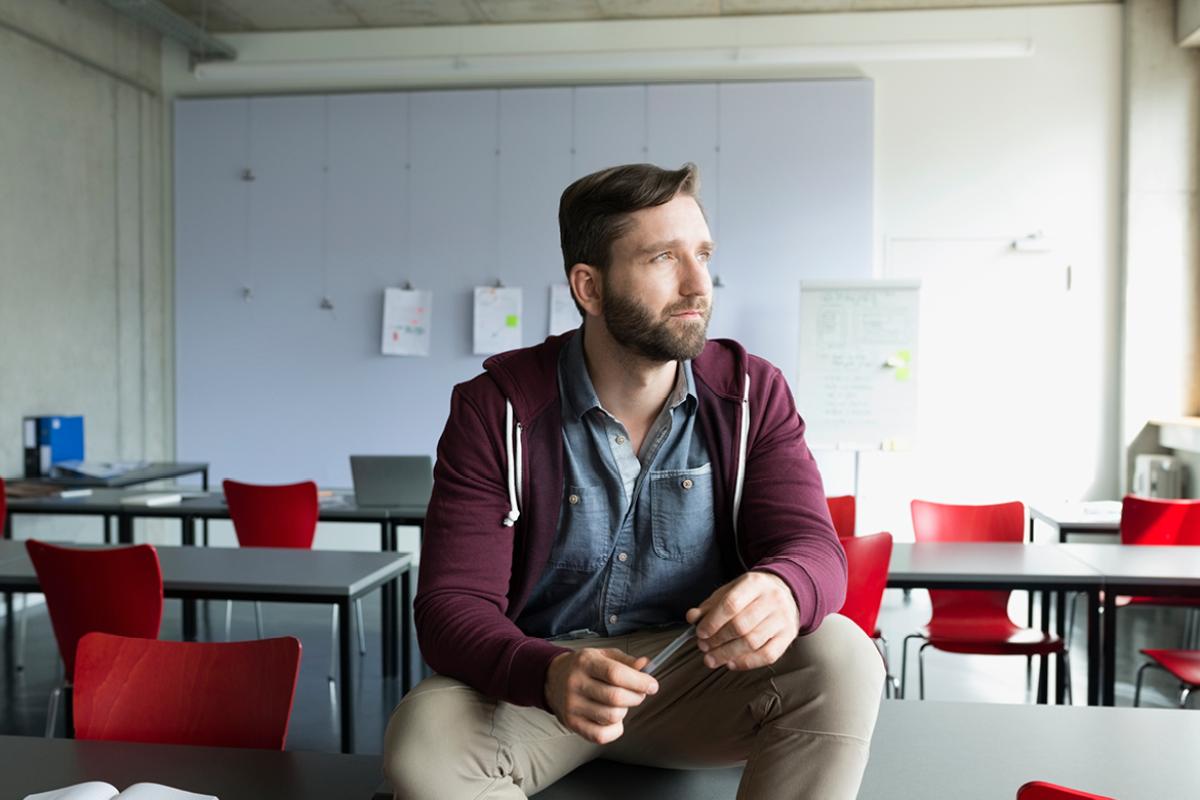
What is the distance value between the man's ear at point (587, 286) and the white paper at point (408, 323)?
5.10 m

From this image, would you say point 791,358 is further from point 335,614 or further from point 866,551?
point 866,551

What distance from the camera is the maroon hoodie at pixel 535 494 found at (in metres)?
1.36

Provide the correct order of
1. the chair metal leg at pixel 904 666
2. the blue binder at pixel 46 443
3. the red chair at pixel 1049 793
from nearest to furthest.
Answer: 1. the red chair at pixel 1049 793
2. the chair metal leg at pixel 904 666
3. the blue binder at pixel 46 443

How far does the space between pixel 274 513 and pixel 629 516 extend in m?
2.94

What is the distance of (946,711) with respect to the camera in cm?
149

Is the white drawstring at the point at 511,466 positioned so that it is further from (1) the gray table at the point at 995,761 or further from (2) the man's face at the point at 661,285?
(1) the gray table at the point at 995,761

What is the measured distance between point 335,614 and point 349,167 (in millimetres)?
3038

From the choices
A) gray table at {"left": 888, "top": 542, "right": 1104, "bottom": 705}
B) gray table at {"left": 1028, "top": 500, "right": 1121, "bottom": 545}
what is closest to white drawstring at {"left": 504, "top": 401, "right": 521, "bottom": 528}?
gray table at {"left": 888, "top": 542, "right": 1104, "bottom": 705}

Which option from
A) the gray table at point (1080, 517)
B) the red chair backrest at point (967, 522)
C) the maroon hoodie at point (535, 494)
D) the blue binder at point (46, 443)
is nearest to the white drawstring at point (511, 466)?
the maroon hoodie at point (535, 494)

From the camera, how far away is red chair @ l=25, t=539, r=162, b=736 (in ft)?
8.57

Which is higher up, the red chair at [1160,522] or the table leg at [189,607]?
the red chair at [1160,522]

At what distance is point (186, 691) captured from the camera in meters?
1.60

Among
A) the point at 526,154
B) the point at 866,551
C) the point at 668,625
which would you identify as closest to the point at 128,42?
the point at 526,154

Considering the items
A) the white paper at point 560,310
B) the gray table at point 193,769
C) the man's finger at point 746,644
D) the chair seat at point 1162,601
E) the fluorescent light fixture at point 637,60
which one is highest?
the fluorescent light fixture at point 637,60
